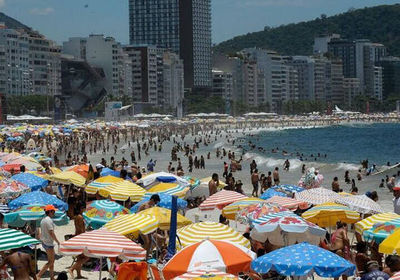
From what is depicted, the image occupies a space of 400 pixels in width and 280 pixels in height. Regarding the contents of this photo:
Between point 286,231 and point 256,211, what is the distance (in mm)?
2275

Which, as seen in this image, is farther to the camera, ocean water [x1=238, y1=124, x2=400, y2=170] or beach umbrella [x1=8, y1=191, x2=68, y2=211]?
ocean water [x1=238, y1=124, x2=400, y2=170]

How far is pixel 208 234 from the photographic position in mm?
11977

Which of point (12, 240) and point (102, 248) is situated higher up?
point (12, 240)

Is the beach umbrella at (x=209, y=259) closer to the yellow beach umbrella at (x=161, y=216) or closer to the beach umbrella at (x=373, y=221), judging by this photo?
the yellow beach umbrella at (x=161, y=216)

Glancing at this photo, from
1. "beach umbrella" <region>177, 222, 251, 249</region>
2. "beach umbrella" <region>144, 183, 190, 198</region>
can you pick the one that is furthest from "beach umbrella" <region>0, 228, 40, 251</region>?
"beach umbrella" <region>144, 183, 190, 198</region>

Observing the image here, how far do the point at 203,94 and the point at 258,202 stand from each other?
17684cm

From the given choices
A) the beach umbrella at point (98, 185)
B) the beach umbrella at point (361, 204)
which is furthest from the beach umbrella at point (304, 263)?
the beach umbrella at point (98, 185)

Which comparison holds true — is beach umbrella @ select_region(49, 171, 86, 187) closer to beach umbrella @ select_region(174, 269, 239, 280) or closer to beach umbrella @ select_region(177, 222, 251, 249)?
beach umbrella @ select_region(177, 222, 251, 249)

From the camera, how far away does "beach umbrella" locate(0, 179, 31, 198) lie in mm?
18312

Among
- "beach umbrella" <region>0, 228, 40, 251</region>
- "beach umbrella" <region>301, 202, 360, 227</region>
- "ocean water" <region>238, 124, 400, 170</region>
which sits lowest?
"ocean water" <region>238, 124, 400, 170</region>

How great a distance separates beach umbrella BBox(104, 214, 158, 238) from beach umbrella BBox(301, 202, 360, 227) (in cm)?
361

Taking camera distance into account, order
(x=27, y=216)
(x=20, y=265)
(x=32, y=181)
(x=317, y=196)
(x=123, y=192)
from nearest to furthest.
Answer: (x=20, y=265), (x=27, y=216), (x=317, y=196), (x=123, y=192), (x=32, y=181)

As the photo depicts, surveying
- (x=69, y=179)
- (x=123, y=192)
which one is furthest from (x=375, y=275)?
(x=69, y=179)

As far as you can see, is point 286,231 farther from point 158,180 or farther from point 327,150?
point 327,150
